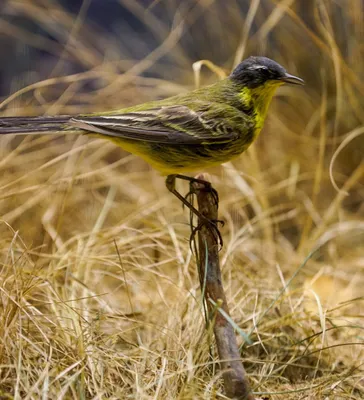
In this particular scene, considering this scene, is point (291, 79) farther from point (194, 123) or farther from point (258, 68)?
point (194, 123)

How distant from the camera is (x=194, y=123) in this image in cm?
228

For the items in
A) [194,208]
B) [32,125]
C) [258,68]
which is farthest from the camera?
[258,68]

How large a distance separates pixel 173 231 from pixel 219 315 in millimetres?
1005

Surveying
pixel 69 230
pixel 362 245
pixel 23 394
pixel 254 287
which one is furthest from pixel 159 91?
pixel 23 394

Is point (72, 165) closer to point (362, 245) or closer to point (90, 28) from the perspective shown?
point (362, 245)

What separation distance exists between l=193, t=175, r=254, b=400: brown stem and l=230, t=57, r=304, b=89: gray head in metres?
0.51

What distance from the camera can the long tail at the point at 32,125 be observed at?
2.00 metres

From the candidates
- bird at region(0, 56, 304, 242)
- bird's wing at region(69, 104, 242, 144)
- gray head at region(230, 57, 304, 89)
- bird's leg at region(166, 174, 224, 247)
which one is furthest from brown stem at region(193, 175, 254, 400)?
gray head at region(230, 57, 304, 89)

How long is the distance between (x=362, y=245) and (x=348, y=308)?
80 cm

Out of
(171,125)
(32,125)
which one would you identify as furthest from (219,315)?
(32,125)

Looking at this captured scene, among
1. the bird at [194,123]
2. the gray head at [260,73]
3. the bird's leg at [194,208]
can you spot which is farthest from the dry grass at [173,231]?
the gray head at [260,73]

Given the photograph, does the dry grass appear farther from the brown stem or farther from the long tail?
the long tail

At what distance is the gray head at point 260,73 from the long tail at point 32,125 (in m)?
0.68

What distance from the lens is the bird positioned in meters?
2.18
